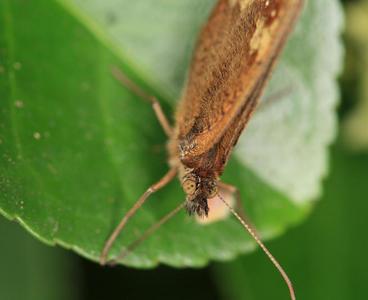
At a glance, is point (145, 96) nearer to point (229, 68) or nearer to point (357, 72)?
point (229, 68)

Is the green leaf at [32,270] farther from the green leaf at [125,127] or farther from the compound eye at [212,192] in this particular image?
the compound eye at [212,192]

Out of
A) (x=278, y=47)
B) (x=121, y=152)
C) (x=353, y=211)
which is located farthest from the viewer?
(x=353, y=211)

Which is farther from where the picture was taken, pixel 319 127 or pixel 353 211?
pixel 353 211

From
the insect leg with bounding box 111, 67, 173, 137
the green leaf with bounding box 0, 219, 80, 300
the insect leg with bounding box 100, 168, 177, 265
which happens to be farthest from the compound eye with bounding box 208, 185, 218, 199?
the green leaf with bounding box 0, 219, 80, 300

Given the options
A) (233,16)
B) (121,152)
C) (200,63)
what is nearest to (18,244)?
(121,152)

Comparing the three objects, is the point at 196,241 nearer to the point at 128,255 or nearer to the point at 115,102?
the point at 128,255
